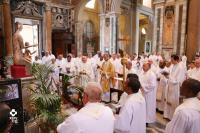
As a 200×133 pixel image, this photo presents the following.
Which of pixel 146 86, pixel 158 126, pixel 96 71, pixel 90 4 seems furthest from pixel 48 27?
pixel 158 126

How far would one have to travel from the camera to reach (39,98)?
12.5 ft

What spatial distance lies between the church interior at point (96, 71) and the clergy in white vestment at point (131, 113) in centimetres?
1

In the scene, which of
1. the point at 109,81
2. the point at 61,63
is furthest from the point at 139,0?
the point at 109,81

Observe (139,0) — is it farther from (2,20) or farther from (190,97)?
(190,97)

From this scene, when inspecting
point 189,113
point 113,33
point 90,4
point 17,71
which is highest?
point 90,4

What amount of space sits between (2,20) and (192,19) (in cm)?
1071

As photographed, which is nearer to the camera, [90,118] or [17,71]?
[90,118]

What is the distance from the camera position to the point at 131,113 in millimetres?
3080

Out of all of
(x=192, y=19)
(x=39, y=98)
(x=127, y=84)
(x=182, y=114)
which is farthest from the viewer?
(x=192, y=19)

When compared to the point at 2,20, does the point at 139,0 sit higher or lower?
higher

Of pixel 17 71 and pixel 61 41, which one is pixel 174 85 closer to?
pixel 17 71

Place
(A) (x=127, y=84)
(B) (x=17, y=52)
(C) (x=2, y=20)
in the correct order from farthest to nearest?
(C) (x=2, y=20) → (B) (x=17, y=52) → (A) (x=127, y=84)

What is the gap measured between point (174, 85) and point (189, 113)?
12.9 feet

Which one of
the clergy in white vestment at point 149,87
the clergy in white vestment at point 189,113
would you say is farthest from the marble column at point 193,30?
the clergy in white vestment at point 189,113
